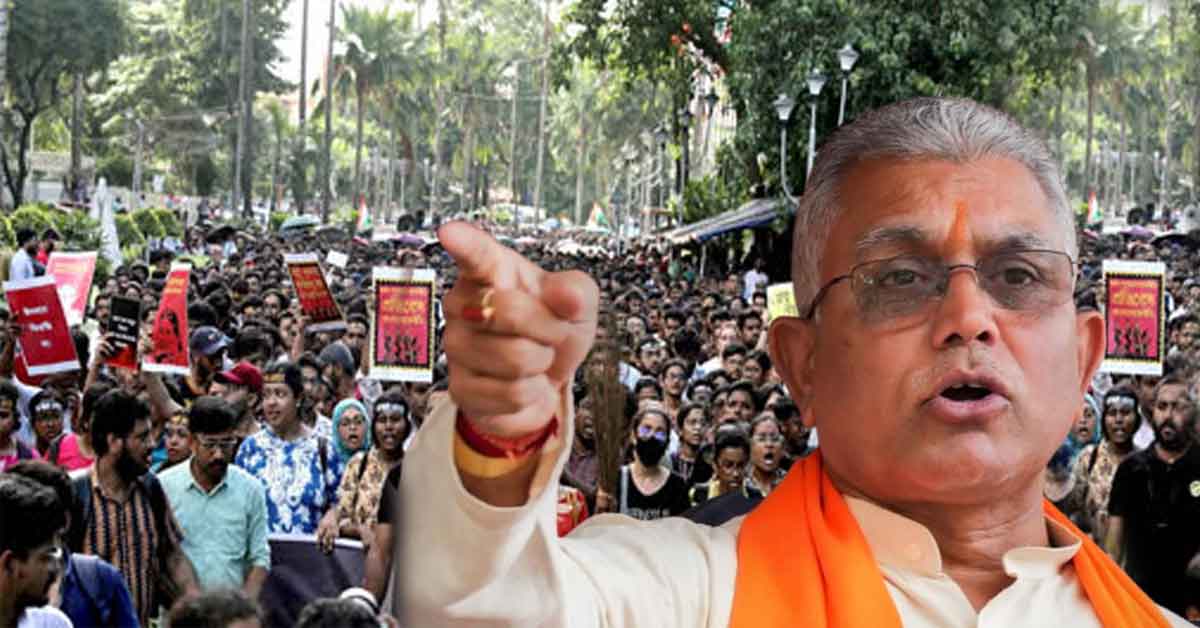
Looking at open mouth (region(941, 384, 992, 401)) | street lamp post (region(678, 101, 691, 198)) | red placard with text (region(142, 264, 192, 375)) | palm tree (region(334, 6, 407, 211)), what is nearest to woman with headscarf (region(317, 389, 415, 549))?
red placard with text (region(142, 264, 192, 375))

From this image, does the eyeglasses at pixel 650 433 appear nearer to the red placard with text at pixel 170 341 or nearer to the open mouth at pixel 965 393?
the red placard with text at pixel 170 341

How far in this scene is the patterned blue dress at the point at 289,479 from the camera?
24.3 ft

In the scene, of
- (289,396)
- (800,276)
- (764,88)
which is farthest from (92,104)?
(800,276)

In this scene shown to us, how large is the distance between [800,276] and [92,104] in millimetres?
57226

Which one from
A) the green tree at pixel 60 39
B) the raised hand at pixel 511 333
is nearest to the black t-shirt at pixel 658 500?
the raised hand at pixel 511 333

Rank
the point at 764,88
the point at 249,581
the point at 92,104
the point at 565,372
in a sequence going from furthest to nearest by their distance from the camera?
the point at 92,104, the point at 764,88, the point at 249,581, the point at 565,372

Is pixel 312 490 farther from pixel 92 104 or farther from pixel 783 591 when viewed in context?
pixel 92 104

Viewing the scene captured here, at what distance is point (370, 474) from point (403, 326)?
227 centimetres

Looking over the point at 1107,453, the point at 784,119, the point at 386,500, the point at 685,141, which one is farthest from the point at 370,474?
the point at 685,141

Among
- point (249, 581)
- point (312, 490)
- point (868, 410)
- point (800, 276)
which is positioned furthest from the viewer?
point (312, 490)

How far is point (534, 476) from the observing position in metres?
1.89

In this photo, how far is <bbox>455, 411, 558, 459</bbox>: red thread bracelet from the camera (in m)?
1.84

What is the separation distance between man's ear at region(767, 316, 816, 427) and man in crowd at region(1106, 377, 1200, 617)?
13.1 feet

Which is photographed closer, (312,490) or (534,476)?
(534,476)
